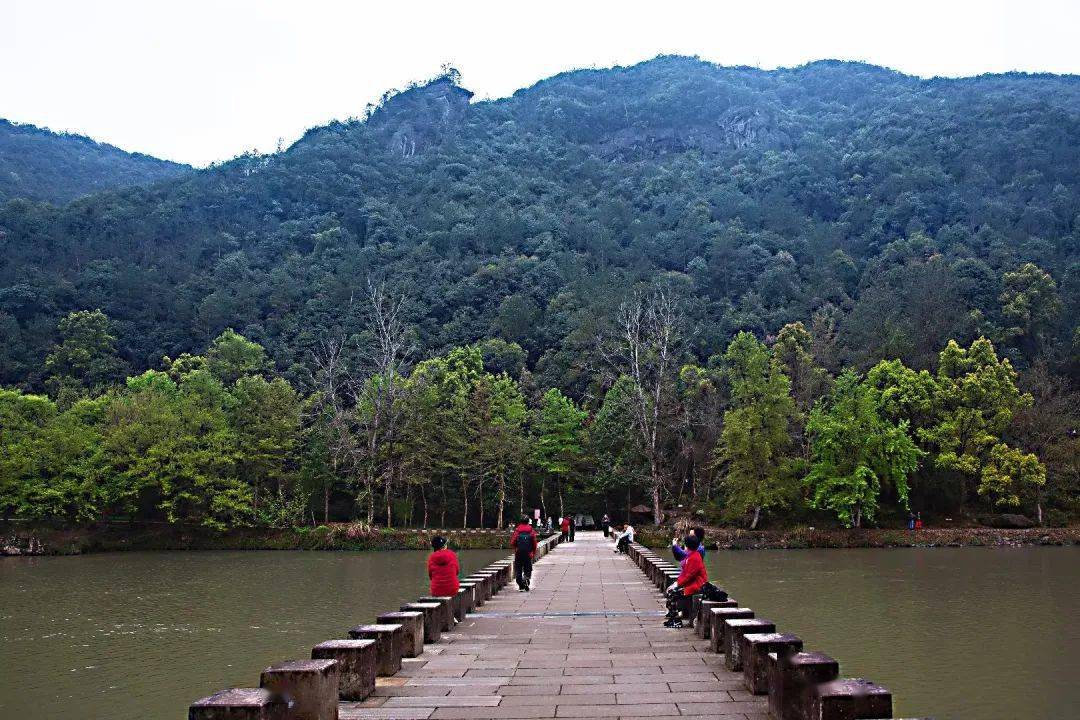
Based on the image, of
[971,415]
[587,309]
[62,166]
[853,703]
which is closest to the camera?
[853,703]

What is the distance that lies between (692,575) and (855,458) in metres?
37.2

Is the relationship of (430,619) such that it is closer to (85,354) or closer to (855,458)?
(855,458)

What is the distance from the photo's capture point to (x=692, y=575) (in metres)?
12.3

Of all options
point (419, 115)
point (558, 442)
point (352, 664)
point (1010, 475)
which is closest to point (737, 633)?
point (352, 664)

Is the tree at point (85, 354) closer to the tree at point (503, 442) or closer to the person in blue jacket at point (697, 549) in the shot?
the tree at point (503, 442)

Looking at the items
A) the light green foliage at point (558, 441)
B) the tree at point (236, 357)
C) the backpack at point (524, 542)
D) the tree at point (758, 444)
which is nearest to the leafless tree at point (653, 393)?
the tree at point (758, 444)

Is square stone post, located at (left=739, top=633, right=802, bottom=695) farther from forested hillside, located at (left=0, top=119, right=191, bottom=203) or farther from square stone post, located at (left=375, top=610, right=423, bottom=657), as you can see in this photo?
forested hillside, located at (left=0, top=119, right=191, bottom=203)

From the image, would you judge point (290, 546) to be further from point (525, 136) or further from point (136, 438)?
point (525, 136)

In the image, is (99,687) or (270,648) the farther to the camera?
(270,648)

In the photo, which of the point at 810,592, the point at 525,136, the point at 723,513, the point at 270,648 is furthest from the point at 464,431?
the point at 525,136

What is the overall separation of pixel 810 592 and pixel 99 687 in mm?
17850

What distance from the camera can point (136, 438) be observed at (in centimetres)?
4647

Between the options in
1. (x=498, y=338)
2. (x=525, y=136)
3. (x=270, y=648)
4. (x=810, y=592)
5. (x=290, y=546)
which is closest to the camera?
(x=270, y=648)

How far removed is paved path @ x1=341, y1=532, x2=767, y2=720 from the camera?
25.6 feet
